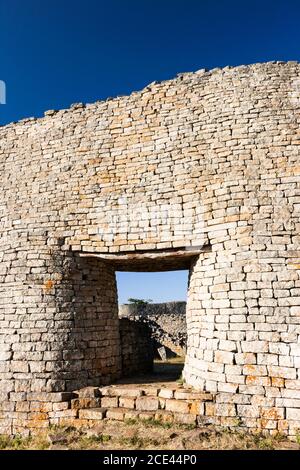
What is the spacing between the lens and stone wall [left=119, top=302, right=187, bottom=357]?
15.2m

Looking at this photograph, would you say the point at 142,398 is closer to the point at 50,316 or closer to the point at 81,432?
the point at 81,432

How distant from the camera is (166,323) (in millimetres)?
18250

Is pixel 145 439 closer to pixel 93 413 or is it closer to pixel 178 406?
pixel 178 406

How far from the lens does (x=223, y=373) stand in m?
6.04

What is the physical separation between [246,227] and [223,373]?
8.41 ft

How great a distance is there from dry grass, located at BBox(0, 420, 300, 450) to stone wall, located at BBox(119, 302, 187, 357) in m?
4.76

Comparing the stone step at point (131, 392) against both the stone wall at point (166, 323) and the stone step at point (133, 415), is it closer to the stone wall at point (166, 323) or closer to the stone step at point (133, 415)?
the stone step at point (133, 415)

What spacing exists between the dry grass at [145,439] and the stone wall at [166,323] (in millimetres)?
4760

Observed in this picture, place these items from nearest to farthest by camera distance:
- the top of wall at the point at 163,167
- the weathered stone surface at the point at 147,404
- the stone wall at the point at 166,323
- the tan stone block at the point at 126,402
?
the weathered stone surface at the point at 147,404
the tan stone block at the point at 126,402
the top of wall at the point at 163,167
the stone wall at the point at 166,323

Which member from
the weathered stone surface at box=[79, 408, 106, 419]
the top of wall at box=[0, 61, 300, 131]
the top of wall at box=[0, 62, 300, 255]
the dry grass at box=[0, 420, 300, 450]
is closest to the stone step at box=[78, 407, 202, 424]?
the weathered stone surface at box=[79, 408, 106, 419]

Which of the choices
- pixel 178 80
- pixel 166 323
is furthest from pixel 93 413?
Answer: pixel 166 323

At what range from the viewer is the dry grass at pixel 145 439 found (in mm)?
5230

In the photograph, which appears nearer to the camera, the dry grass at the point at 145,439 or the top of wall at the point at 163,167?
the dry grass at the point at 145,439

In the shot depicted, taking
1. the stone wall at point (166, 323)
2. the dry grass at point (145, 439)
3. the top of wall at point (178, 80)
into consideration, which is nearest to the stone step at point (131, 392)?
the dry grass at point (145, 439)
